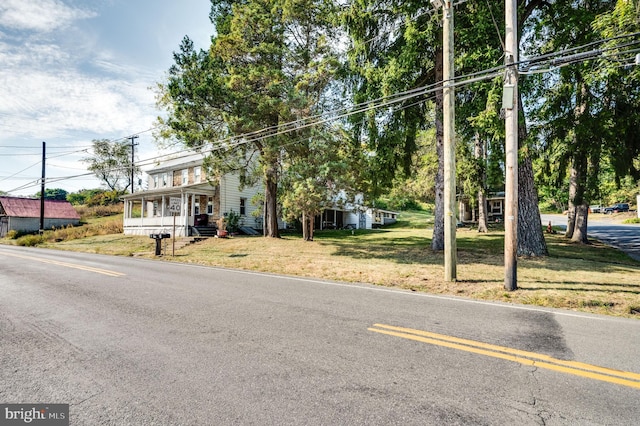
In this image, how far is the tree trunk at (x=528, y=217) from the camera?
12305 millimetres

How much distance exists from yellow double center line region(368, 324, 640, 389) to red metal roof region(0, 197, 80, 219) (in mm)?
49717

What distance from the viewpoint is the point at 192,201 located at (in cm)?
2656

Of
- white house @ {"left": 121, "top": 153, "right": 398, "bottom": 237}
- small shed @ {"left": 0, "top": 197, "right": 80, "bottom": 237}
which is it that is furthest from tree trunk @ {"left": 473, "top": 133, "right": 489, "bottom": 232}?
small shed @ {"left": 0, "top": 197, "right": 80, "bottom": 237}

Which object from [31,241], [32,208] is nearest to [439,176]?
[31,241]

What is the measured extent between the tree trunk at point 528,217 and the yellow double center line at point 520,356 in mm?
10059

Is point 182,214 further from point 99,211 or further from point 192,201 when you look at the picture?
point 99,211

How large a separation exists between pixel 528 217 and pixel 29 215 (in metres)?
51.4

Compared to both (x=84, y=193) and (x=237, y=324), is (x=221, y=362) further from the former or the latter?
(x=84, y=193)

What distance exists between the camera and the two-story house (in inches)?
1038

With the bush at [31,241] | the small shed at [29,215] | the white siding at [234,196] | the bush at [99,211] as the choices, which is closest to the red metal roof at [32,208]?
the small shed at [29,215]

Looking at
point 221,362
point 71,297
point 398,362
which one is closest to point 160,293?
point 71,297

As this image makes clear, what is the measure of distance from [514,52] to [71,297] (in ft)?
Answer: 37.1

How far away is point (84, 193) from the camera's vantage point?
79.6 metres

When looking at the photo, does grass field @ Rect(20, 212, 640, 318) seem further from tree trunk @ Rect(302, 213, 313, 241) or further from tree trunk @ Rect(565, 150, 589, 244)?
tree trunk @ Rect(302, 213, 313, 241)
